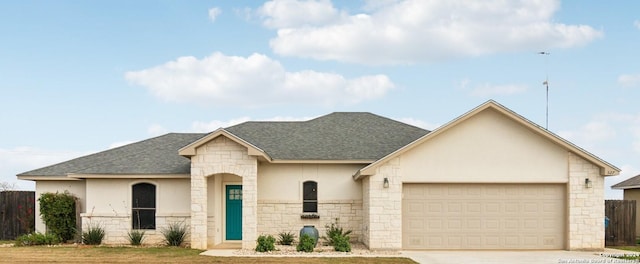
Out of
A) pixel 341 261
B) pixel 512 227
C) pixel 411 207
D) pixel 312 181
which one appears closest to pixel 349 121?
pixel 312 181

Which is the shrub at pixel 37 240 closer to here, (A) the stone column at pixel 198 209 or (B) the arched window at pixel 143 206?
(B) the arched window at pixel 143 206

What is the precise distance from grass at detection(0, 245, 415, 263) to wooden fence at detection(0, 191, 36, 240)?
3.82 metres

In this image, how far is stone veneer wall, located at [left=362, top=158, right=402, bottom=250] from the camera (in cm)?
2102

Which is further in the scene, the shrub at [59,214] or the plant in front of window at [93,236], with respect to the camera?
the shrub at [59,214]

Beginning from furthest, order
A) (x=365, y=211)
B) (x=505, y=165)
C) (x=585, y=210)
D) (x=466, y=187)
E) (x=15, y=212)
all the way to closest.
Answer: (x=15, y=212)
(x=365, y=211)
(x=466, y=187)
(x=505, y=165)
(x=585, y=210)

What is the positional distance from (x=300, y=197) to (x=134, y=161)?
609 centimetres

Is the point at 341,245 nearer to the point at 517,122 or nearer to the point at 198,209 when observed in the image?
the point at 198,209

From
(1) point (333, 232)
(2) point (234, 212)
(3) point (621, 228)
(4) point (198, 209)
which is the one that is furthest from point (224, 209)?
(3) point (621, 228)

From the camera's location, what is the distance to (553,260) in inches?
730

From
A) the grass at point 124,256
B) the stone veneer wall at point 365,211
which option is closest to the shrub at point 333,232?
the stone veneer wall at point 365,211

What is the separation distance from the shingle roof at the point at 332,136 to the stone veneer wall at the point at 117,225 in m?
4.30

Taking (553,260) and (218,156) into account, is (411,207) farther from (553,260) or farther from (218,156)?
(218,156)

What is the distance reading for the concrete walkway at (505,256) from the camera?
60.0ft

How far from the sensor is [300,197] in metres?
23.7
